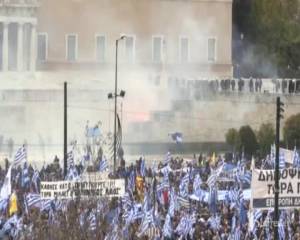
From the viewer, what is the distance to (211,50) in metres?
75.8

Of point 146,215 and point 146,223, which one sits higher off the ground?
point 146,215

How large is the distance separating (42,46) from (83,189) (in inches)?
1703

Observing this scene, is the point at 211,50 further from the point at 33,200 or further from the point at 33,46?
the point at 33,200

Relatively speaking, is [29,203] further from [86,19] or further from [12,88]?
[86,19]

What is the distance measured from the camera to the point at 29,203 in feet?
93.2

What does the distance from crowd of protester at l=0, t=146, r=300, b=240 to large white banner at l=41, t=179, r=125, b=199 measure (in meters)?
0.17

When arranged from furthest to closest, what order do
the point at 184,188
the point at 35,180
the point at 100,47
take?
the point at 100,47 → the point at 35,180 → the point at 184,188

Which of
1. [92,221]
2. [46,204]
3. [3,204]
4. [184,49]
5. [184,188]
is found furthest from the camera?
[184,49]

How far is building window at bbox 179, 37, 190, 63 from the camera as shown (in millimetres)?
74938

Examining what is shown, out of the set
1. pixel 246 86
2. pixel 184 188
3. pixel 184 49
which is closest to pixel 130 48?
pixel 184 49

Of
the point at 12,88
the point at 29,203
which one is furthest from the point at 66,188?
the point at 12,88

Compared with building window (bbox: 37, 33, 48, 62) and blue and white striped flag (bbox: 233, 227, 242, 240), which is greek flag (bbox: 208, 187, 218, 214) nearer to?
blue and white striped flag (bbox: 233, 227, 242, 240)

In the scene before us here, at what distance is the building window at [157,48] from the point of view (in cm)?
7388

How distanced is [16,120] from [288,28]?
1971cm
